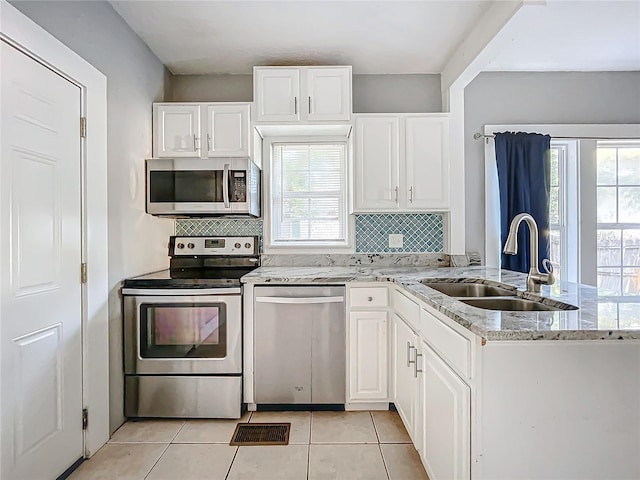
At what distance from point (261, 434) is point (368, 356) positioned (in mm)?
788

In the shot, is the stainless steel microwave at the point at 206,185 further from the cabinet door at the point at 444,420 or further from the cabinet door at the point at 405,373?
the cabinet door at the point at 444,420

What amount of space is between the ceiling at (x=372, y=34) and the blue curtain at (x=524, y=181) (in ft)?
1.99

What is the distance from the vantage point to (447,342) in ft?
4.78

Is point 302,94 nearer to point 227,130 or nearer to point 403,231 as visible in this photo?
point 227,130

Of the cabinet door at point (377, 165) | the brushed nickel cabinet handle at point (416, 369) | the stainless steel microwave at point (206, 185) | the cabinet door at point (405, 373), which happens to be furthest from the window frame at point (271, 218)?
the brushed nickel cabinet handle at point (416, 369)

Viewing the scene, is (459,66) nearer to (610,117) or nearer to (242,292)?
(610,117)

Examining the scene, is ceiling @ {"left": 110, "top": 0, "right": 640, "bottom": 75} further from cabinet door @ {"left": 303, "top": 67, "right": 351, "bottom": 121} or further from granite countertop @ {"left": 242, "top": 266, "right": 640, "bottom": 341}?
granite countertop @ {"left": 242, "top": 266, "right": 640, "bottom": 341}

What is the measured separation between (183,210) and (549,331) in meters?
2.29

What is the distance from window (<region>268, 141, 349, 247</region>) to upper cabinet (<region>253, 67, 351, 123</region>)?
17.8 inches

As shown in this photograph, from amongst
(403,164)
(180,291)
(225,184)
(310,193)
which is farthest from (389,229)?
(180,291)

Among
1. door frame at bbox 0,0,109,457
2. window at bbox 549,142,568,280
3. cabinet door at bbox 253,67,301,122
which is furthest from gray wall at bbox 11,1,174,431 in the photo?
window at bbox 549,142,568,280

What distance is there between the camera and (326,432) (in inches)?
90.7

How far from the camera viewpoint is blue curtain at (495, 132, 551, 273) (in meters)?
3.17

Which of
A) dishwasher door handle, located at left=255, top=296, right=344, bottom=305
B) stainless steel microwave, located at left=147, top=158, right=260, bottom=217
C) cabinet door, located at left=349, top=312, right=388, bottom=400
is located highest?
stainless steel microwave, located at left=147, top=158, right=260, bottom=217
